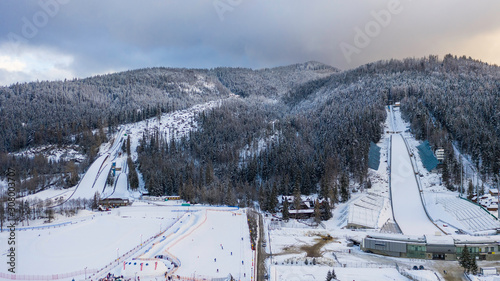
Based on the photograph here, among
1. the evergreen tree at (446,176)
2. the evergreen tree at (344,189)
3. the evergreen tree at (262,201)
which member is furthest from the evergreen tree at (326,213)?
the evergreen tree at (446,176)

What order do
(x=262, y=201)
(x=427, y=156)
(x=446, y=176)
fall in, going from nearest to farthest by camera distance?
1. (x=262, y=201)
2. (x=446, y=176)
3. (x=427, y=156)

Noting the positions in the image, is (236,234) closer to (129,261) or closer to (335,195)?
(129,261)

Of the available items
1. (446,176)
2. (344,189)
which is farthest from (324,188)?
(446,176)

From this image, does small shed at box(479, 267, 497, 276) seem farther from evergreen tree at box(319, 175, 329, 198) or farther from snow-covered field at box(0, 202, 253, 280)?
evergreen tree at box(319, 175, 329, 198)

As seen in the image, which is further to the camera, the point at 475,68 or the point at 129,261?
the point at 475,68

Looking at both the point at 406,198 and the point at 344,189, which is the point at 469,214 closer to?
the point at 406,198

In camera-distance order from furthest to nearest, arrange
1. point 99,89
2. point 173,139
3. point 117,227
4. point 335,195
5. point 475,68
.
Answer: point 99,89 → point 475,68 → point 173,139 → point 335,195 → point 117,227

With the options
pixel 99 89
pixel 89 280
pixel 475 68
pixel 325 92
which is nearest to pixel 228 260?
pixel 89 280

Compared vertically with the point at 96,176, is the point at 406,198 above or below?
below
